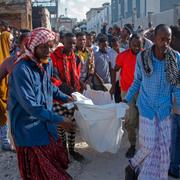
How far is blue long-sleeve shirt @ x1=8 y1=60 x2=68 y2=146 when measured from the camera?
10.1 ft

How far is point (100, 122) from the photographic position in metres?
4.89

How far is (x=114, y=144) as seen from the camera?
16.6 feet

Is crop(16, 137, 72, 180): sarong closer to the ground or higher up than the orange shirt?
closer to the ground

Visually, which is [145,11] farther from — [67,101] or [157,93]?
[67,101]

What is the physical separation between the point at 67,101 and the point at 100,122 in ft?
3.77

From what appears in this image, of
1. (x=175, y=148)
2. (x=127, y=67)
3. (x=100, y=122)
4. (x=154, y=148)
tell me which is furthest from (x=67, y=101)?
(x=127, y=67)

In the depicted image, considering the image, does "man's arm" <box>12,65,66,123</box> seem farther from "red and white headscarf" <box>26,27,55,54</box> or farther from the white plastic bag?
the white plastic bag

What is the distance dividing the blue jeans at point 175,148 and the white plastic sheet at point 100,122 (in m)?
0.59

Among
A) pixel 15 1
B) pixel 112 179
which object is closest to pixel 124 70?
pixel 112 179

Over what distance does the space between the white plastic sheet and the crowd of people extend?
0.92ft

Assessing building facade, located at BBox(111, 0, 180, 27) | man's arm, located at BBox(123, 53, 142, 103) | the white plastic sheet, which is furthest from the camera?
building facade, located at BBox(111, 0, 180, 27)

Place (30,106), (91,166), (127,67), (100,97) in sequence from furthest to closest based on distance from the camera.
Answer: (127,67), (100,97), (91,166), (30,106)

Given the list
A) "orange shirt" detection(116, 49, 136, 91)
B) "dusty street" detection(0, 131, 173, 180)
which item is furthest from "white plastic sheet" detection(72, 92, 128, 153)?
"orange shirt" detection(116, 49, 136, 91)

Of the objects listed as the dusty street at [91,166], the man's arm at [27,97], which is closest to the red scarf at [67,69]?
the dusty street at [91,166]
